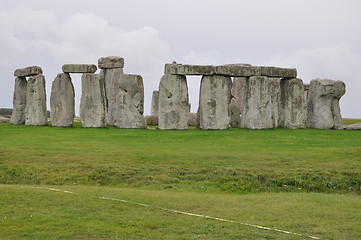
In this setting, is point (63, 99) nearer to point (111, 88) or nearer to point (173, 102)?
point (111, 88)

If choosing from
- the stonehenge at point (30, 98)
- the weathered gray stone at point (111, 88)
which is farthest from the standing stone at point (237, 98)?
the stonehenge at point (30, 98)

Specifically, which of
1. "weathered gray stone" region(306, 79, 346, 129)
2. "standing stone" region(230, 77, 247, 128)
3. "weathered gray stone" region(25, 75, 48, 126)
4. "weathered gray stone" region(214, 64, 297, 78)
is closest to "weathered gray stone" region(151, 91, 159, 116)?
"standing stone" region(230, 77, 247, 128)

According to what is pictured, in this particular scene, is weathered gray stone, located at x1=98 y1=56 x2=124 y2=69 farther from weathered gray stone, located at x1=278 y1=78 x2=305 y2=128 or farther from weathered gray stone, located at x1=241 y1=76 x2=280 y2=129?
weathered gray stone, located at x1=278 y1=78 x2=305 y2=128

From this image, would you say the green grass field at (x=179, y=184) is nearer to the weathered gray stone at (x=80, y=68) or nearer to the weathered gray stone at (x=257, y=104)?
the weathered gray stone at (x=257, y=104)

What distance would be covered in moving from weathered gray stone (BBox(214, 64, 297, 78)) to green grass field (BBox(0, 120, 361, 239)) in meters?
4.61

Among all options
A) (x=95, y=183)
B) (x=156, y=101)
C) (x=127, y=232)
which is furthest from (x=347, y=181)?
(x=156, y=101)

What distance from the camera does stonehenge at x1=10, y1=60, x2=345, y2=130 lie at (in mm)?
33406

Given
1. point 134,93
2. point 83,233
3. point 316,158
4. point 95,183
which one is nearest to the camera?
point 83,233

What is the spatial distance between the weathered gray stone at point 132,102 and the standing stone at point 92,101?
44.9 inches

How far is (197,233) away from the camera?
12516 millimetres

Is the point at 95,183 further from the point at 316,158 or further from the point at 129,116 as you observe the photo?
the point at 129,116

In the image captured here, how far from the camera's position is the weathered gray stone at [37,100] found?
36344mm

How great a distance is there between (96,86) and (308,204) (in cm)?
2037

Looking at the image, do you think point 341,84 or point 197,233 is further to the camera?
point 341,84
